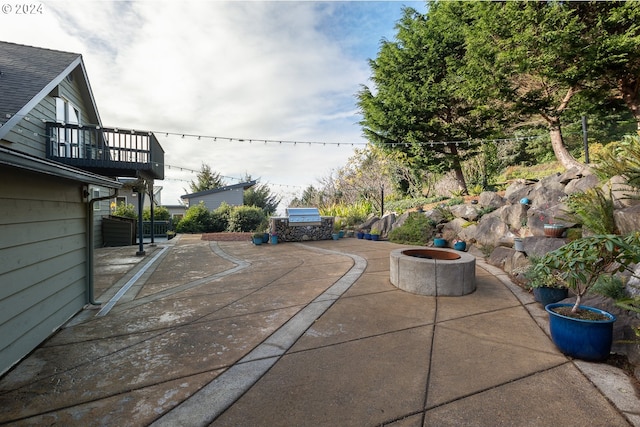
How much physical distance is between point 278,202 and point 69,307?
77.2 feet

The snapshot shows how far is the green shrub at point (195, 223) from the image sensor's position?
1619cm

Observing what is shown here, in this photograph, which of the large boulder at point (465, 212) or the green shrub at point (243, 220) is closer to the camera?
the large boulder at point (465, 212)

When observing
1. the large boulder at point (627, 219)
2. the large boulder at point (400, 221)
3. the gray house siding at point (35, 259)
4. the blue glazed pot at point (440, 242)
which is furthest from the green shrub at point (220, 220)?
the large boulder at point (627, 219)

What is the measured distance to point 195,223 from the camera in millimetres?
16219

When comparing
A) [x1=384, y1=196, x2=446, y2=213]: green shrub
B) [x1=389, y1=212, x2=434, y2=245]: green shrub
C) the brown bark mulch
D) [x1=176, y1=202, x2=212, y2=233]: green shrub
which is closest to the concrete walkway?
[x1=389, y1=212, x2=434, y2=245]: green shrub

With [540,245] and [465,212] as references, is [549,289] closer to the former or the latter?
[540,245]

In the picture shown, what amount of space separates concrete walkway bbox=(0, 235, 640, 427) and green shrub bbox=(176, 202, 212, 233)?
12289 mm

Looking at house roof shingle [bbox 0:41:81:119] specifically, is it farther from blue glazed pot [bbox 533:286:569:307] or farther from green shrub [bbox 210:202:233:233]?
blue glazed pot [bbox 533:286:569:307]

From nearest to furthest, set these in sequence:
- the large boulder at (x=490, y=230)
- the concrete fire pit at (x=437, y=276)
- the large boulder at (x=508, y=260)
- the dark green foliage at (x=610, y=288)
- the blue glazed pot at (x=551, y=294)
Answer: the dark green foliage at (x=610, y=288) < the blue glazed pot at (x=551, y=294) < the concrete fire pit at (x=437, y=276) < the large boulder at (x=508, y=260) < the large boulder at (x=490, y=230)

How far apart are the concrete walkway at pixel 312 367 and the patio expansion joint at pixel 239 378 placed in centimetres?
1

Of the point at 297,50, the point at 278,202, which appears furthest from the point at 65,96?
the point at 278,202

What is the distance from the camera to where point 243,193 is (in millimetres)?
23828

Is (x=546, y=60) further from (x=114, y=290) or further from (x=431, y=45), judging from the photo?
(x=114, y=290)

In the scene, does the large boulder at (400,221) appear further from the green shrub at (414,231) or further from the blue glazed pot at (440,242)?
the blue glazed pot at (440,242)
